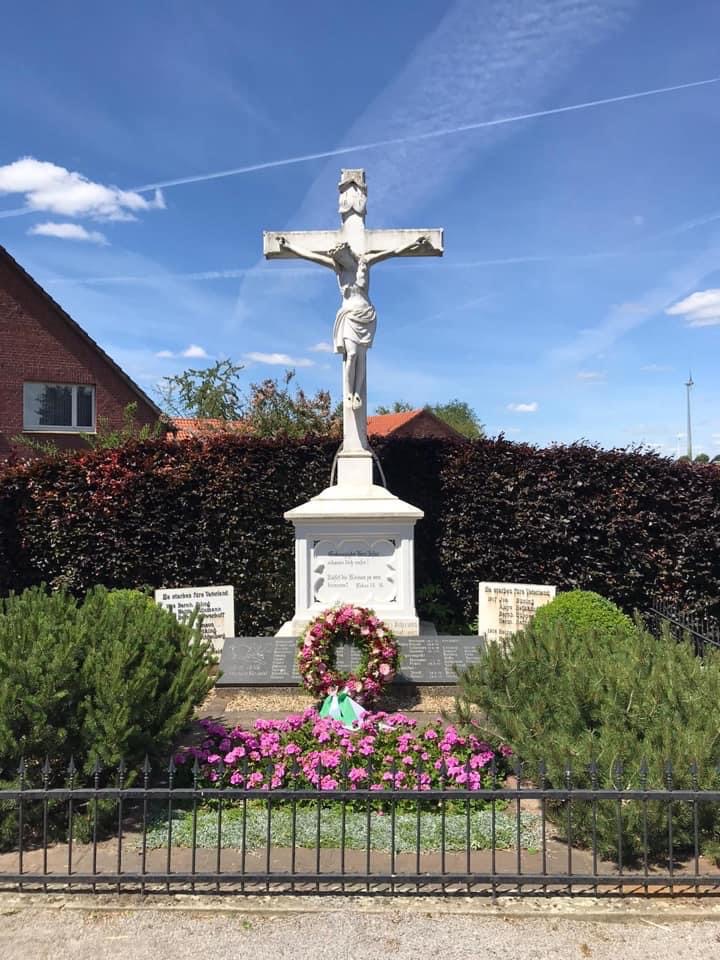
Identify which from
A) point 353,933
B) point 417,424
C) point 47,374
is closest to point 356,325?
point 353,933

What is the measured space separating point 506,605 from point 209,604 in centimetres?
350

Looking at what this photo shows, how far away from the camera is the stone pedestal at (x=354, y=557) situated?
25.8ft

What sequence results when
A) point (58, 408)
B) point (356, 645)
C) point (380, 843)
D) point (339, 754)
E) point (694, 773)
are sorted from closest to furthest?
point (694, 773), point (380, 843), point (339, 754), point (356, 645), point (58, 408)

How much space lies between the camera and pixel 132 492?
936cm

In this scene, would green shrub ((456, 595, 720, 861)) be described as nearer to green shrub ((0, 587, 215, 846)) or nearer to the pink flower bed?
the pink flower bed

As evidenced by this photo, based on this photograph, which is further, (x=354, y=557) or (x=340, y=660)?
(x=354, y=557)

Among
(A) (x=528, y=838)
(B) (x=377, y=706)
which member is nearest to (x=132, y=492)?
(B) (x=377, y=706)

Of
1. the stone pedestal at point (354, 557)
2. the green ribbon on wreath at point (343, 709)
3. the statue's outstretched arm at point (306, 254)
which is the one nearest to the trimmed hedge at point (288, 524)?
the stone pedestal at point (354, 557)

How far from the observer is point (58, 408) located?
762 inches

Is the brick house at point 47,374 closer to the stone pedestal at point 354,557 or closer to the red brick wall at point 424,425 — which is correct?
the stone pedestal at point 354,557

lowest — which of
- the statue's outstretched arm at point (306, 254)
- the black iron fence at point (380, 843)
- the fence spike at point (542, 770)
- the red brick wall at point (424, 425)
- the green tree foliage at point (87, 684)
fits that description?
the black iron fence at point (380, 843)

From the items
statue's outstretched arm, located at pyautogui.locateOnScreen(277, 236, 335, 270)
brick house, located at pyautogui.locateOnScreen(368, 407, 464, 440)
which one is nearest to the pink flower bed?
statue's outstretched arm, located at pyautogui.locateOnScreen(277, 236, 335, 270)

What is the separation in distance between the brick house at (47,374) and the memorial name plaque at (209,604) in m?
11.8

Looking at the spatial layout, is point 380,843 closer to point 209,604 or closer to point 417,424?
point 209,604
